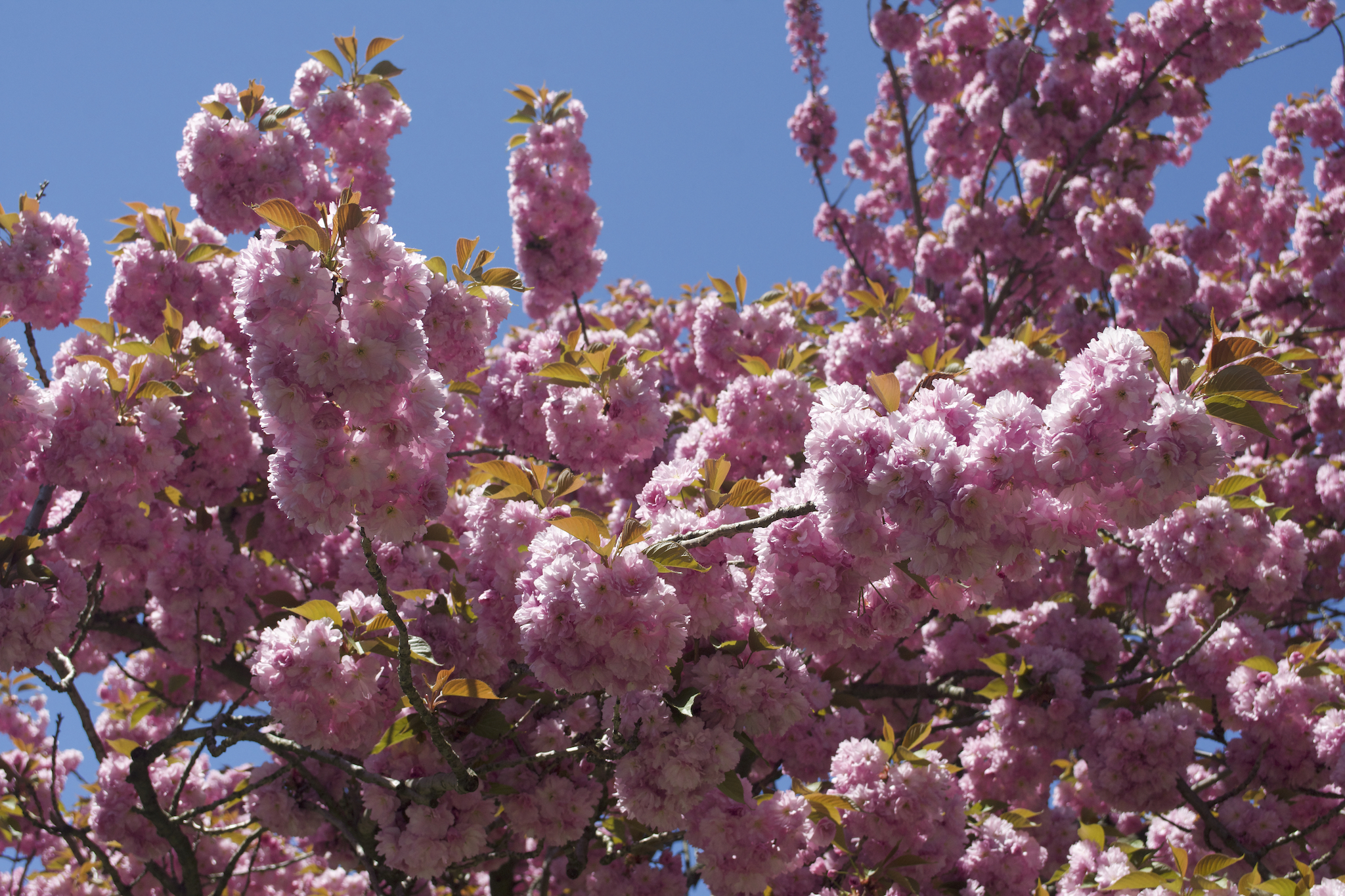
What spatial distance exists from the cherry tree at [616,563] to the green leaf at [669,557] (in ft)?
0.05

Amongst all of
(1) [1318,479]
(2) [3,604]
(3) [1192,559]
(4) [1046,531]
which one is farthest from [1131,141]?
(2) [3,604]

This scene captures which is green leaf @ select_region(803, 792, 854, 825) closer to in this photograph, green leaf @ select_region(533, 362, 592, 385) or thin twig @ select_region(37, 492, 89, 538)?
green leaf @ select_region(533, 362, 592, 385)

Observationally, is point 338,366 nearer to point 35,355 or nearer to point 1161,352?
point 1161,352

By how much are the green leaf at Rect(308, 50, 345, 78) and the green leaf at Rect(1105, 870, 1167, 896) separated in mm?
5939

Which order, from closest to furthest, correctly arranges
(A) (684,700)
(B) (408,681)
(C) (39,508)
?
(B) (408,681)
(A) (684,700)
(C) (39,508)

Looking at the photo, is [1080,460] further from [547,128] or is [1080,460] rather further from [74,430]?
[547,128]

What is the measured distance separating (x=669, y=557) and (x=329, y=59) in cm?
460

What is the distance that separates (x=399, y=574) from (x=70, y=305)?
9.23 feet

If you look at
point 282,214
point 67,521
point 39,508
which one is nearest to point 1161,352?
point 282,214

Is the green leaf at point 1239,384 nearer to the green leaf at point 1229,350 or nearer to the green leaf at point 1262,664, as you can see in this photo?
the green leaf at point 1229,350

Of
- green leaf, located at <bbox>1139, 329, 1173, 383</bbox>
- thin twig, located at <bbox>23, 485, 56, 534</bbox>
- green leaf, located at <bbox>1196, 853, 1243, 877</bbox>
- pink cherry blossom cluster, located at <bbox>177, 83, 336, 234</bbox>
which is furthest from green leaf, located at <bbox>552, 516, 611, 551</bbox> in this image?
pink cherry blossom cluster, located at <bbox>177, 83, 336, 234</bbox>

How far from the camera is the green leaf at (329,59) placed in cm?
524

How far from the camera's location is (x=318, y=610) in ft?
9.23

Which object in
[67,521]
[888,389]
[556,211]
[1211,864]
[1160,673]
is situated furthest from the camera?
[556,211]
